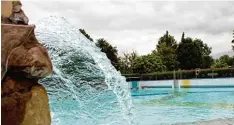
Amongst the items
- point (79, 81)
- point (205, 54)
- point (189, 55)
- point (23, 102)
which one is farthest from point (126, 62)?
point (23, 102)

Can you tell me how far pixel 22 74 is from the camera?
9.84 ft

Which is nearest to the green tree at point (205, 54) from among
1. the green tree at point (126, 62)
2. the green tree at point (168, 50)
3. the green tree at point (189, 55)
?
the green tree at point (189, 55)

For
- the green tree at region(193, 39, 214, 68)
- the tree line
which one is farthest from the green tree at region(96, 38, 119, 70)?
the green tree at region(193, 39, 214, 68)

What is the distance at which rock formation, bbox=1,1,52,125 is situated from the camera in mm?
2830

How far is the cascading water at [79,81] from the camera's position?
22.0 ft

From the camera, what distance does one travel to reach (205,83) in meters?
28.7

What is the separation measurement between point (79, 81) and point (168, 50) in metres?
41.7

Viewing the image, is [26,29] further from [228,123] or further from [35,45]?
[228,123]

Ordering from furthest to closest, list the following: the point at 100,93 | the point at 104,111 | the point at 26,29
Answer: the point at 100,93, the point at 104,111, the point at 26,29

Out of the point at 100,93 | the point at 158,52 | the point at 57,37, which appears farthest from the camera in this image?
the point at 158,52

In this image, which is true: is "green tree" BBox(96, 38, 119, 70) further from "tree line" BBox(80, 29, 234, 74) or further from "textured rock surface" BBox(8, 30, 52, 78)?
"textured rock surface" BBox(8, 30, 52, 78)

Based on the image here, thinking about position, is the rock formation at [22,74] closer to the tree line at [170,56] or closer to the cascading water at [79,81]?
the cascading water at [79,81]

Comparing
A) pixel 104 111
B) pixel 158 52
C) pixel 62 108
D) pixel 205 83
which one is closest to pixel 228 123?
pixel 104 111

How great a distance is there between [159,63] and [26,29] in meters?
40.5
